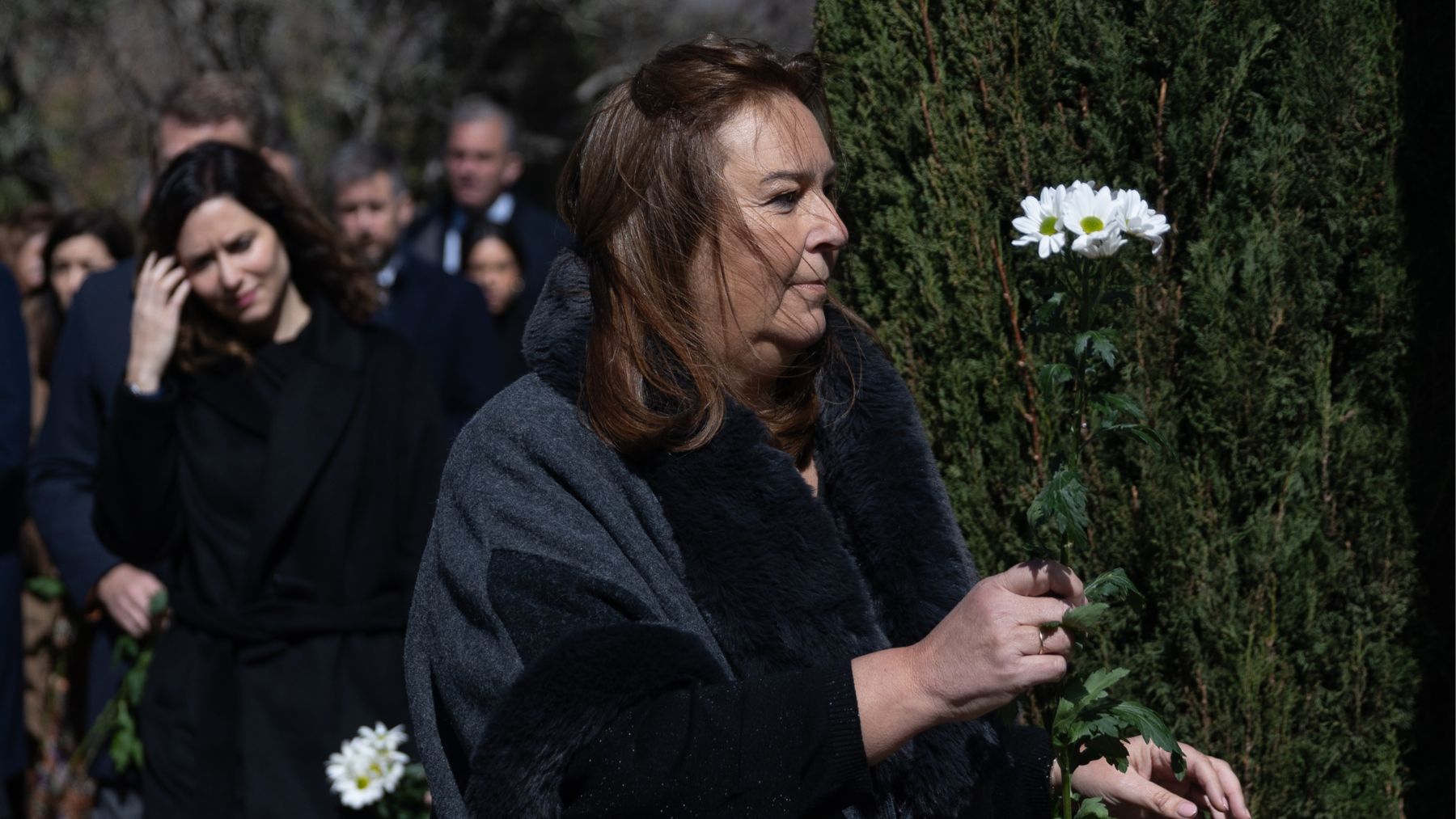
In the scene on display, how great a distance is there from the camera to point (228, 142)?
13.0ft

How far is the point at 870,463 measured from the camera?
7.31 feet

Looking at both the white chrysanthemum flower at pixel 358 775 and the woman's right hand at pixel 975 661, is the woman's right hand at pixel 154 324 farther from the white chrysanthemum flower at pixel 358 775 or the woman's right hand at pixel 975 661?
the woman's right hand at pixel 975 661

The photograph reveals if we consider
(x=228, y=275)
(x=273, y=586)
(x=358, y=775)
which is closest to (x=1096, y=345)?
(x=358, y=775)

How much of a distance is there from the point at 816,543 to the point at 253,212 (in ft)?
6.95

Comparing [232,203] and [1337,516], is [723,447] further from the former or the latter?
[232,203]

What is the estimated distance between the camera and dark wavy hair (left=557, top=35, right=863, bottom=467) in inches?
79.6

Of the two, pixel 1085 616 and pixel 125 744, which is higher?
pixel 1085 616

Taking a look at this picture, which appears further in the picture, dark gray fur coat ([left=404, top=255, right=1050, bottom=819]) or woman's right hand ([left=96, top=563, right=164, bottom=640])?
woman's right hand ([left=96, top=563, right=164, bottom=640])

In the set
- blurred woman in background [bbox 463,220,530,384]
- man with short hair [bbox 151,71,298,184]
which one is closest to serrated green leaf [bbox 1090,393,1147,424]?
man with short hair [bbox 151,71,298,184]

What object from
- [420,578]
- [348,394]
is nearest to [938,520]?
[420,578]

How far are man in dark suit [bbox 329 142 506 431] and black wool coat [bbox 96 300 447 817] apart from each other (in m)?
0.86

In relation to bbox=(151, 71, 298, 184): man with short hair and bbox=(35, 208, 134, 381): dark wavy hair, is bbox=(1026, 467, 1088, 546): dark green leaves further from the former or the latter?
bbox=(35, 208, 134, 381): dark wavy hair

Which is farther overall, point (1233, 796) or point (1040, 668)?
point (1233, 796)

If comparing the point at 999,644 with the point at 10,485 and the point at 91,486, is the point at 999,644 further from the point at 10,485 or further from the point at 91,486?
the point at 10,485
